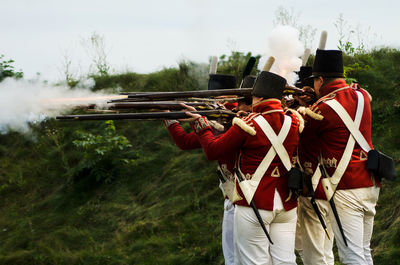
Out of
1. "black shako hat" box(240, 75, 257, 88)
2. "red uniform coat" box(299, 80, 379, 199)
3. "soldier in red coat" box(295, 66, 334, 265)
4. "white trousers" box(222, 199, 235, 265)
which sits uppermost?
"black shako hat" box(240, 75, 257, 88)

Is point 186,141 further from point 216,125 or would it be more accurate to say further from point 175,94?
point 175,94

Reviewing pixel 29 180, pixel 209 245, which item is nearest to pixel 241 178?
pixel 209 245

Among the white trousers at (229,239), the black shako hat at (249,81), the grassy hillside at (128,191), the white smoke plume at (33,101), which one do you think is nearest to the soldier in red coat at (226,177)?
the white trousers at (229,239)

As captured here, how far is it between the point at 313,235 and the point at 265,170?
41.3 inches

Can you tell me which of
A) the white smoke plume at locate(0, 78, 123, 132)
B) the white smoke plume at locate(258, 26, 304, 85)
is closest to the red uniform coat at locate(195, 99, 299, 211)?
the white smoke plume at locate(258, 26, 304, 85)

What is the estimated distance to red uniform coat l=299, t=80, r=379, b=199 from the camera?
4.39m

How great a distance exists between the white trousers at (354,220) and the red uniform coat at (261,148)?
49 centimetres

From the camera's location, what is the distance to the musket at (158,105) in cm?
424

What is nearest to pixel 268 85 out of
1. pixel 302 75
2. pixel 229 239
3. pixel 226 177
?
pixel 302 75

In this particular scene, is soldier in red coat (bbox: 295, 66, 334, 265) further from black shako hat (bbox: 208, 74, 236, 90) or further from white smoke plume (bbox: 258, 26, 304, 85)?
black shako hat (bbox: 208, 74, 236, 90)

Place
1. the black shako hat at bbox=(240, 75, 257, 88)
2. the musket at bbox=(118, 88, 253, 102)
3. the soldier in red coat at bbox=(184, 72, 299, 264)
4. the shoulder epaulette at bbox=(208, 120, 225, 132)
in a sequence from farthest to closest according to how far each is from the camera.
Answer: the black shako hat at bbox=(240, 75, 257, 88), the shoulder epaulette at bbox=(208, 120, 225, 132), the musket at bbox=(118, 88, 253, 102), the soldier in red coat at bbox=(184, 72, 299, 264)

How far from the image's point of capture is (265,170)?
423cm

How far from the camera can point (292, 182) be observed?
13.9 feet

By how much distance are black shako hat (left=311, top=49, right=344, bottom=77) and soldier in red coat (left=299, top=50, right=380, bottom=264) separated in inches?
0.9
